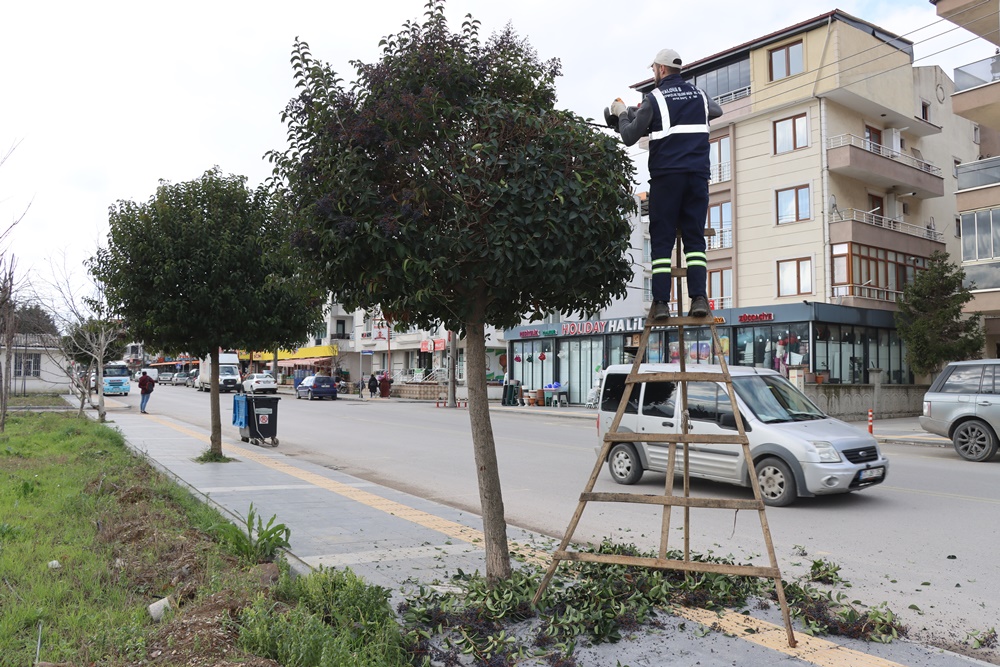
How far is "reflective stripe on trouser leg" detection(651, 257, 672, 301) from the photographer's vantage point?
192 inches

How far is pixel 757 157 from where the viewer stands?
106 feet

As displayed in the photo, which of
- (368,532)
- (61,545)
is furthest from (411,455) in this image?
(61,545)

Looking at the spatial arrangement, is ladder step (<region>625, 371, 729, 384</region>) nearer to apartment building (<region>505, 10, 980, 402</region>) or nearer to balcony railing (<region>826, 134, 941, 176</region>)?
apartment building (<region>505, 10, 980, 402</region>)

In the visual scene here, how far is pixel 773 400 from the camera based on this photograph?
10500 mm

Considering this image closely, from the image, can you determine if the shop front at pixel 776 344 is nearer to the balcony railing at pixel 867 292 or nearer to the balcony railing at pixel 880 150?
the balcony railing at pixel 867 292

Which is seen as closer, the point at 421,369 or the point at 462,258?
the point at 462,258

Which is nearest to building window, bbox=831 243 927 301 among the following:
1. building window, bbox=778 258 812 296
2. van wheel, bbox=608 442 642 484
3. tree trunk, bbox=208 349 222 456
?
building window, bbox=778 258 812 296

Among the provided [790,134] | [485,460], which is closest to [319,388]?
[790,134]

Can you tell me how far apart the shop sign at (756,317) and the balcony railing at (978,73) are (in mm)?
10386

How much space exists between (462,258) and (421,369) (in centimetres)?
5556

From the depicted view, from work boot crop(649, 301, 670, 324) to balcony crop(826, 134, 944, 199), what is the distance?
93.0 feet

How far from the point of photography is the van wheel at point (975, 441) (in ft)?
47.3

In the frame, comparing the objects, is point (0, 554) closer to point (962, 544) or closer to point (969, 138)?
point (962, 544)

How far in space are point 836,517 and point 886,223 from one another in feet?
90.3
